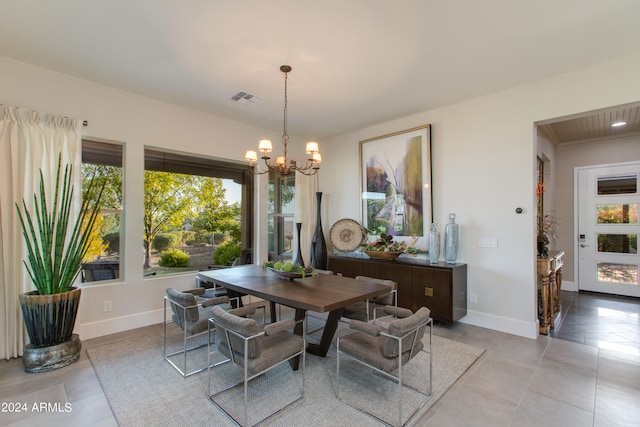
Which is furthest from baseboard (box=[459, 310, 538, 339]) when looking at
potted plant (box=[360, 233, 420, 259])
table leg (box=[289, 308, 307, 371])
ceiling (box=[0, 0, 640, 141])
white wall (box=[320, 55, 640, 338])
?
ceiling (box=[0, 0, 640, 141])

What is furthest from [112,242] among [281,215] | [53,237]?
[281,215]

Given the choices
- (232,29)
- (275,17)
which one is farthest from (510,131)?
(232,29)

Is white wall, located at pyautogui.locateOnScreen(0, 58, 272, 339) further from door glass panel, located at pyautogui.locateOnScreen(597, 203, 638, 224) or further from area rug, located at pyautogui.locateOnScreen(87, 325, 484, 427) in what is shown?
door glass panel, located at pyautogui.locateOnScreen(597, 203, 638, 224)

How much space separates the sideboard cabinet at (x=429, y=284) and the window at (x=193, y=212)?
225 centimetres

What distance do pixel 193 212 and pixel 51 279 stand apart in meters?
1.81

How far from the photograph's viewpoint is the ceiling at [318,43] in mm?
2158

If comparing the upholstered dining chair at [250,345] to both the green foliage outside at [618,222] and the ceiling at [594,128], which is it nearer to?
the ceiling at [594,128]

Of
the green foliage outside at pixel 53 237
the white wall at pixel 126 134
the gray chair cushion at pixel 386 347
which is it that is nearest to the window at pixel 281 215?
the white wall at pixel 126 134

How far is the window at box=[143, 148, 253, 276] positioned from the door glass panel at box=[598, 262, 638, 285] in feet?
20.3

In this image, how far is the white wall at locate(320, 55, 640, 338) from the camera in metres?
3.03

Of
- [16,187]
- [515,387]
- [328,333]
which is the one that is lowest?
[515,387]

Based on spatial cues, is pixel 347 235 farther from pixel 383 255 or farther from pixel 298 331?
pixel 298 331

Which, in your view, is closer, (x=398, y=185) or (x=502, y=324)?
(x=502, y=324)

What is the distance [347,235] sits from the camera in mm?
4906
